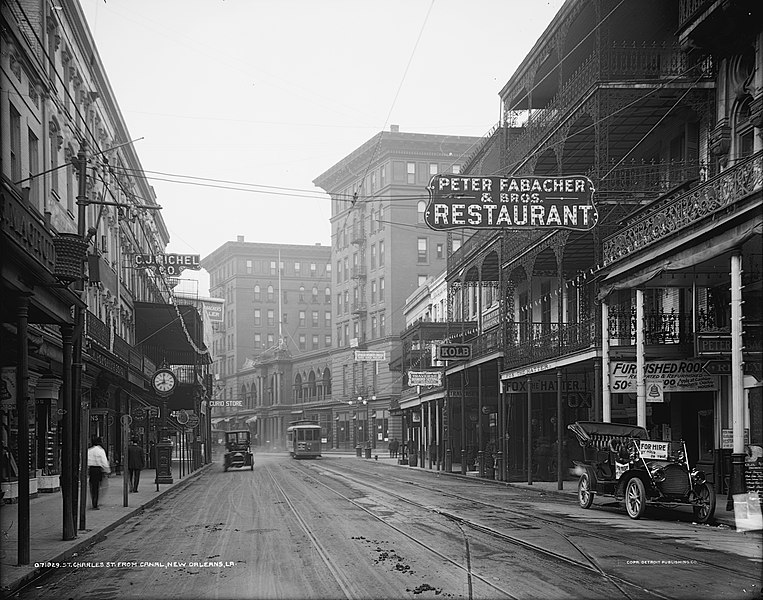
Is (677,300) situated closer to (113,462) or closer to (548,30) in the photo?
(548,30)

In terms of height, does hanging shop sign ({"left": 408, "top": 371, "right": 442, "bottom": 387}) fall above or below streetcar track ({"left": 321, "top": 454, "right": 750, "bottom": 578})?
above

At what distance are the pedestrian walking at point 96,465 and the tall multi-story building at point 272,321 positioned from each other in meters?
87.3

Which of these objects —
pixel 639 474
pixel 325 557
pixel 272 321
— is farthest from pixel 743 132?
pixel 272 321

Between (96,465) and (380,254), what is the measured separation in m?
70.3

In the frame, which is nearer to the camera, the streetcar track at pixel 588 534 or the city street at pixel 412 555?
the city street at pixel 412 555

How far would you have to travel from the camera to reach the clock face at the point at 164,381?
3192cm

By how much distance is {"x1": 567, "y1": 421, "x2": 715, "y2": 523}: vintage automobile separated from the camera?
18.2 meters

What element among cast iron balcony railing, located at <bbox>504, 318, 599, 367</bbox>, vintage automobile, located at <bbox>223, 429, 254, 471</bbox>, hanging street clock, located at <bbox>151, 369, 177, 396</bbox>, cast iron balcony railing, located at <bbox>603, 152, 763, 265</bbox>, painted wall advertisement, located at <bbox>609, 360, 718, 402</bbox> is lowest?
vintage automobile, located at <bbox>223, 429, 254, 471</bbox>

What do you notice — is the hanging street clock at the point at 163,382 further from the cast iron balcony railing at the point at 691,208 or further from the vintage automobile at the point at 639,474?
the vintage automobile at the point at 639,474

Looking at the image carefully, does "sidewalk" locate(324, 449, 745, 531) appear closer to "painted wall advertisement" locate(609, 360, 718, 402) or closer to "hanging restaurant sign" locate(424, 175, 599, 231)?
"painted wall advertisement" locate(609, 360, 718, 402)

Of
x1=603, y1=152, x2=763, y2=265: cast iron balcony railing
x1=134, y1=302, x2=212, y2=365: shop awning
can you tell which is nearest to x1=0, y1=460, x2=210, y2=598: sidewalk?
x1=603, y1=152, x2=763, y2=265: cast iron balcony railing

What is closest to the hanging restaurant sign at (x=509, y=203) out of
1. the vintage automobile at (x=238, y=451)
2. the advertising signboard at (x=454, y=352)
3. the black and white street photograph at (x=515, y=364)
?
the black and white street photograph at (x=515, y=364)

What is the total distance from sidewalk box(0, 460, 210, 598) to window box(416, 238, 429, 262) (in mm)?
61250

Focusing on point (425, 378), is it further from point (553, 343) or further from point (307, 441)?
point (307, 441)
